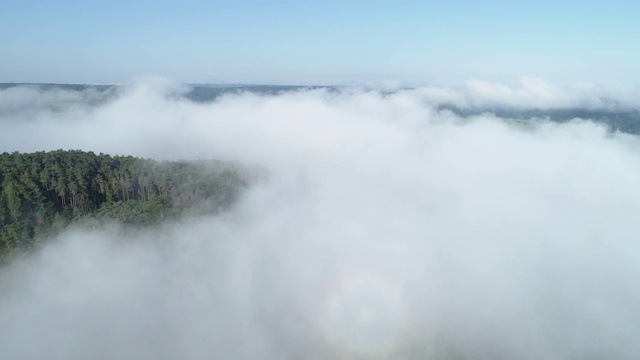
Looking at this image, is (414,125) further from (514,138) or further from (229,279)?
(229,279)

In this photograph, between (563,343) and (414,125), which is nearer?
(563,343)

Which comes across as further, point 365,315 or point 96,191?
point 96,191

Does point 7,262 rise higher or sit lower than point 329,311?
higher

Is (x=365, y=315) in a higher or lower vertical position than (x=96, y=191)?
lower

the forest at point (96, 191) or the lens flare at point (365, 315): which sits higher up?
the forest at point (96, 191)

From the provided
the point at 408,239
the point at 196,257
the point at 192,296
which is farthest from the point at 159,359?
the point at 408,239
